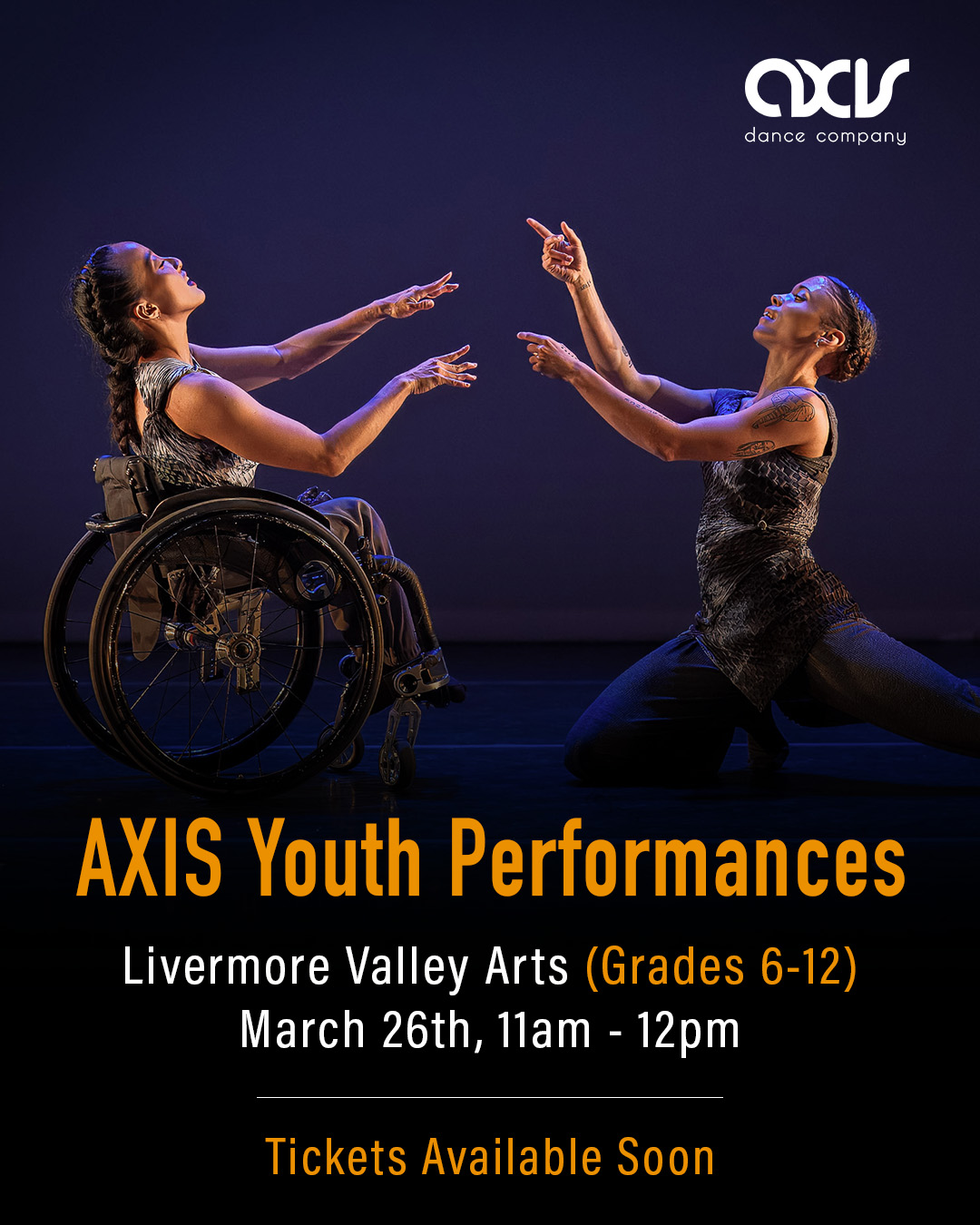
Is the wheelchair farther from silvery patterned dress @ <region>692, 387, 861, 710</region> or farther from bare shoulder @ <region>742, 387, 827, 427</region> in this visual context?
bare shoulder @ <region>742, 387, 827, 427</region>

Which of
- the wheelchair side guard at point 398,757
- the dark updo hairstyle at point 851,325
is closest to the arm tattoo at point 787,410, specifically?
the dark updo hairstyle at point 851,325

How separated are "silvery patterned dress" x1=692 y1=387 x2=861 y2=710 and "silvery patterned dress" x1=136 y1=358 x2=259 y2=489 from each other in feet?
2.86

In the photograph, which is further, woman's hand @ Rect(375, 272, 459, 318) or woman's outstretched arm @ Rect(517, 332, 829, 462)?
woman's hand @ Rect(375, 272, 459, 318)

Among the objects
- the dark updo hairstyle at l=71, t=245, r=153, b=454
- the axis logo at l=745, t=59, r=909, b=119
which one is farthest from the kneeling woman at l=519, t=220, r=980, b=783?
the axis logo at l=745, t=59, r=909, b=119

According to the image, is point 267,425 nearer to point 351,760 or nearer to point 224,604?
point 224,604

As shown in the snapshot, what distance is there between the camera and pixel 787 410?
222 cm

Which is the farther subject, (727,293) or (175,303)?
(727,293)

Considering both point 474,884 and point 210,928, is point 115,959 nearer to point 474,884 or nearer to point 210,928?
point 210,928

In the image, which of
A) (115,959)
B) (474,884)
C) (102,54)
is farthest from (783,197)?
(115,959)

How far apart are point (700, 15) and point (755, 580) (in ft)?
11.1

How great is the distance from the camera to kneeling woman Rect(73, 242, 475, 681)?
2113 millimetres

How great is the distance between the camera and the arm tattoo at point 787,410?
7.25ft

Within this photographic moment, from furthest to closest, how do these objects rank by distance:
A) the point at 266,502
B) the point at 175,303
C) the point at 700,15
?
the point at 700,15
the point at 175,303
the point at 266,502

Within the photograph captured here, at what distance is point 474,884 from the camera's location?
1.76 metres
